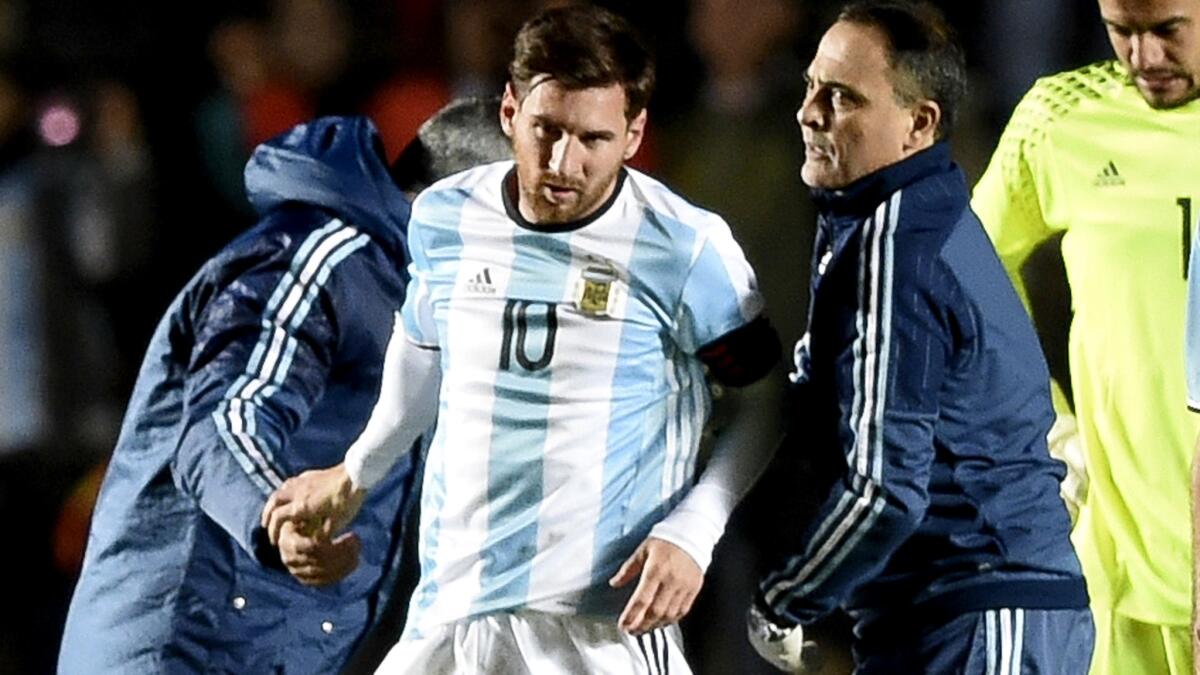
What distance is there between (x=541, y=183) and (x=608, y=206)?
0.09 meters

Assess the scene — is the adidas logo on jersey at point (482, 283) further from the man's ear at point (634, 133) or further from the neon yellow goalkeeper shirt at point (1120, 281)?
the neon yellow goalkeeper shirt at point (1120, 281)

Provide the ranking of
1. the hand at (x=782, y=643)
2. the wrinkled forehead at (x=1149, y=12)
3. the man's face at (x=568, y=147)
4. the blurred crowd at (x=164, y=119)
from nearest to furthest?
1. the man's face at (x=568, y=147)
2. the hand at (x=782, y=643)
3. the wrinkled forehead at (x=1149, y=12)
4. the blurred crowd at (x=164, y=119)

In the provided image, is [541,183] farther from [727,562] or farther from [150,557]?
[727,562]

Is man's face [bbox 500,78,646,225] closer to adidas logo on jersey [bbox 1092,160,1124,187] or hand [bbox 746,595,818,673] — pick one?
hand [bbox 746,595,818,673]

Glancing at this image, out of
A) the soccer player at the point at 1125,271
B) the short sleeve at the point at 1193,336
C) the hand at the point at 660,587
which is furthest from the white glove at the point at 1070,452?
the hand at the point at 660,587

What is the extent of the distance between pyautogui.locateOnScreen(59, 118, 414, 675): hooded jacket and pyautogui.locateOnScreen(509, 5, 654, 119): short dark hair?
47 cm

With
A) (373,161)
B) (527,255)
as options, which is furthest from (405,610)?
(527,255)

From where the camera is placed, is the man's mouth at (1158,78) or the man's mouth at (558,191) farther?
the man's mouth at (1158,78)

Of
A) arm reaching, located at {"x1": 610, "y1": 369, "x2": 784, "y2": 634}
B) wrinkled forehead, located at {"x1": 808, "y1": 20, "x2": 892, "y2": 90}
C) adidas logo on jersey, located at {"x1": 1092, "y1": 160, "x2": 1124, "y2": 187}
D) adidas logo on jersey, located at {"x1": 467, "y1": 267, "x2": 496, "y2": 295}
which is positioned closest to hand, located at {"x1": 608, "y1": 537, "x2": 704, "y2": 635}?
arm reaching, located at {"x1": 610, "y1": 369, "x2": 784, "y2": 634}

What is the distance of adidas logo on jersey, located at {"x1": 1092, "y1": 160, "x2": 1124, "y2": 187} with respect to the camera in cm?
370

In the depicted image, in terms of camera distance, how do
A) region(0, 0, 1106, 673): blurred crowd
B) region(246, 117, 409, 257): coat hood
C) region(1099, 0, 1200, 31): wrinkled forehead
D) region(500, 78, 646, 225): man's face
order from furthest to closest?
region(0, 0, 1106, 673): blurred crowd
region(246, 117, 409, 257): coat hood
region(1099, 0, 1200, 31): wrinkled forehead
region(500, 78, 646, 225): man's face

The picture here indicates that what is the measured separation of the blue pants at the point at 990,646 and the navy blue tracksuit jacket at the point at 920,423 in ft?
0.05

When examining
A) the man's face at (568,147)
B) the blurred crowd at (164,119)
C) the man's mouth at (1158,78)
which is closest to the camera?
the man's face at (568,147)

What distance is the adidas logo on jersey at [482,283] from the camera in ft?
10.8
